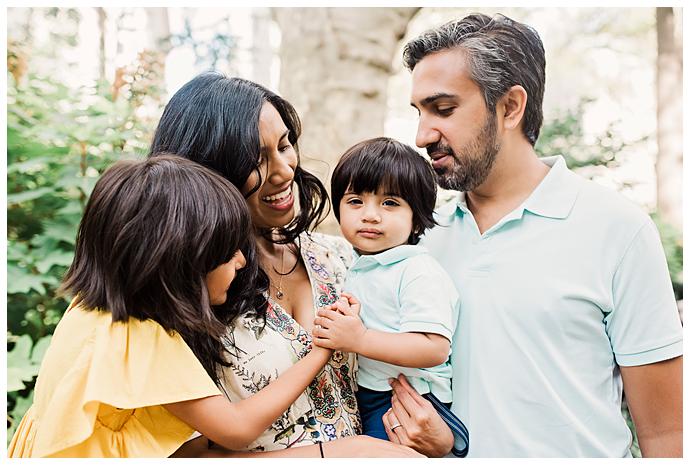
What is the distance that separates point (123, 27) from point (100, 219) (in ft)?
15.6

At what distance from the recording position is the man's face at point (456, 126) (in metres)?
2.39

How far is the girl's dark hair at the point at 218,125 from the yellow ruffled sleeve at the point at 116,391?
584 mm

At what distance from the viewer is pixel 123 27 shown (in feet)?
19.8

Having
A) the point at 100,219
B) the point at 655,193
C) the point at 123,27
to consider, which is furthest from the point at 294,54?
the point at 655,193

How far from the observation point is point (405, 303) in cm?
211

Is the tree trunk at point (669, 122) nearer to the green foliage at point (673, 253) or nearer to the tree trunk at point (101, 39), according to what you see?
the green foliage at point (673, 253)

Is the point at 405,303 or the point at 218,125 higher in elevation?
the point at 218,125

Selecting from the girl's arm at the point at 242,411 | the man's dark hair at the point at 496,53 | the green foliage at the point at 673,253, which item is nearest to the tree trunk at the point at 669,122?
the green foliage at the point at 673,253

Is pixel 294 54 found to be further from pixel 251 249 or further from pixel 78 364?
pixel 78 364

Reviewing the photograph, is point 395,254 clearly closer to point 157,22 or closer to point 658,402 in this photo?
point 658,402

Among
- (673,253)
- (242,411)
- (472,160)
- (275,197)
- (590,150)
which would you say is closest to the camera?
(242,411)

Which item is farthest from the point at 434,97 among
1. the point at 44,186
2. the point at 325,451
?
the point at 44,186

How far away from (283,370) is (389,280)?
439mm

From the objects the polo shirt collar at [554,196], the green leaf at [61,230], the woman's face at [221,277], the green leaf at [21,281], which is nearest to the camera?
the woman's face at [221,277]
